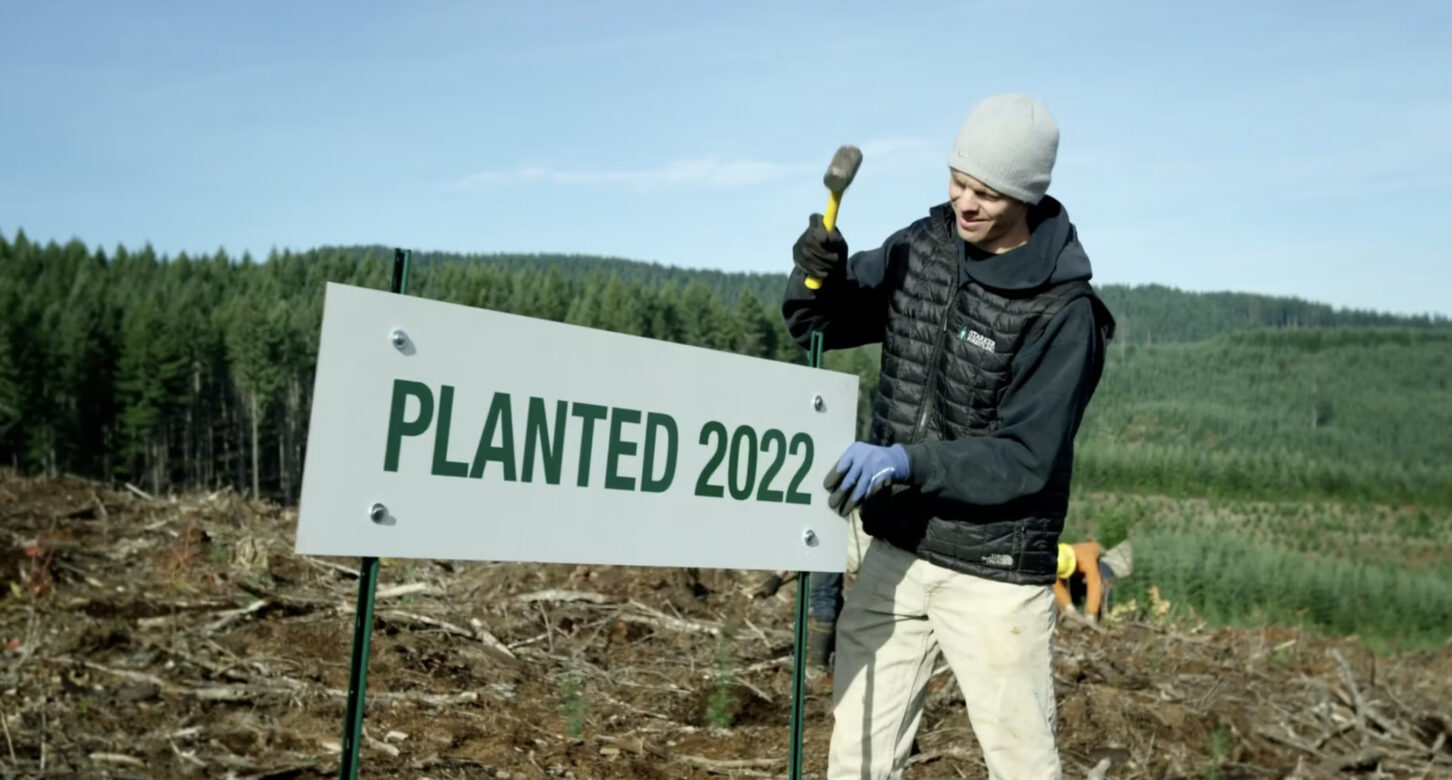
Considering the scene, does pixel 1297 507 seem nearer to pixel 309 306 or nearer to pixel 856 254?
pixel 309 306

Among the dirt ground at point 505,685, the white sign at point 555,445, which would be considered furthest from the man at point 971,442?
the dirt ground at point 505,685

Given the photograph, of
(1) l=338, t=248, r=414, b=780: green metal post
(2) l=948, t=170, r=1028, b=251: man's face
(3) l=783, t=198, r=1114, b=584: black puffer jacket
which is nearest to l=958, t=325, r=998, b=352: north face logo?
(3) l=783, t=198, r=1114, b=584: black puffer jacket

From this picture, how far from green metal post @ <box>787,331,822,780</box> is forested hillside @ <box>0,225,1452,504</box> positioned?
181ft

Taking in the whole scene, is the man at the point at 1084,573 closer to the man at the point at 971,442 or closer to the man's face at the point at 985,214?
the man at the point at 971,442

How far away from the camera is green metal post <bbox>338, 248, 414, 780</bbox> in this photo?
2361 millimetres

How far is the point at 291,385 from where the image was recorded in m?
74.1

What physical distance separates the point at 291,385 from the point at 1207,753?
242 feet

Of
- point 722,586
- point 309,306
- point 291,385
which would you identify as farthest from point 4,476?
point 309,306

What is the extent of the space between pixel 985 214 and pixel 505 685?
364 cm

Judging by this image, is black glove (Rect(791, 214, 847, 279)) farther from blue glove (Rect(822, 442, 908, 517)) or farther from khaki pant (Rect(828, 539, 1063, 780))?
khaki pant (Rect(828, 539, 1063, 780))

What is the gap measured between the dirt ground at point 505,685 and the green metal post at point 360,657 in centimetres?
213

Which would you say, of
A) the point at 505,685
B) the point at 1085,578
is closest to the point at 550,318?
the point at 1085,578

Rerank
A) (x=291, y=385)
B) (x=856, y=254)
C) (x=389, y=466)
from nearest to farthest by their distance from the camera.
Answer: (x=389, y=466), (x=856, y=254), (x=291, y=385)

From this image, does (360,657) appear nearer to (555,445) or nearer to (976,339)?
(555,445)
